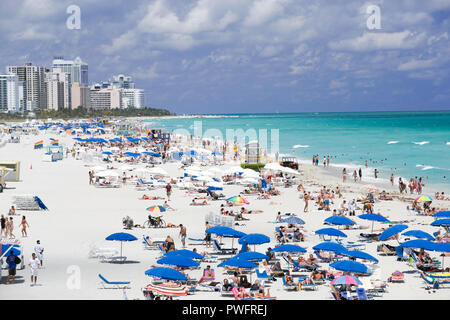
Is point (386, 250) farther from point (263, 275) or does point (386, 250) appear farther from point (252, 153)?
point (252, 153)

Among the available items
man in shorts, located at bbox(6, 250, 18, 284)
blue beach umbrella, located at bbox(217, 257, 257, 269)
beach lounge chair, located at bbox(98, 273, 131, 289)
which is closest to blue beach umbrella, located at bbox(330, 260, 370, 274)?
blue beach umbrella, located at bbox(217, 257, 257, 269)

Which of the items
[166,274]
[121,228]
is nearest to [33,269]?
[166,274]

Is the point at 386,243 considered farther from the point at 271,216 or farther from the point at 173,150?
the point at 173,150

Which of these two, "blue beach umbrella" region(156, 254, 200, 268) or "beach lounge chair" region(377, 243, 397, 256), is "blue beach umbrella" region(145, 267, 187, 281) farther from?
"beach lounge chair" region(377, 243, 397, 256)

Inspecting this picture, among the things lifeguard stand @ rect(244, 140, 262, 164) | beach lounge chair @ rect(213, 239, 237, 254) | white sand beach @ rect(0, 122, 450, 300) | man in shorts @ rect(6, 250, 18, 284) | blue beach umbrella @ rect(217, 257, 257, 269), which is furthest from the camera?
lifeguard stand @ rect(244, 140, 262, 164)

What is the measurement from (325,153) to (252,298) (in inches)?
1984

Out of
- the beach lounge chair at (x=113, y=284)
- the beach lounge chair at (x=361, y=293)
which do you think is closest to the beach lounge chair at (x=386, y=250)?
the beach lounge chair at (x=361, y=293)

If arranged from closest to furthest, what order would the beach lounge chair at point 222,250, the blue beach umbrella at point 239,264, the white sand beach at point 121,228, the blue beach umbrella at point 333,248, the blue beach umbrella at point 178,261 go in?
1. the white sand beach at point 121,228
2. the blue beach umbrella at point 178,261
3. the blue beach umbrella at point 239,264
4. the blue beach umbrella at point 333,248
5. the beach lounge chair at point 222,250

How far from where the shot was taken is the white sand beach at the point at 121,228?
13117 millimetres

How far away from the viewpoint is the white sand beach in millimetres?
13117

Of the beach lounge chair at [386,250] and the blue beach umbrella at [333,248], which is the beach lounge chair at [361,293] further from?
the beach lounge chair at [386,250]
